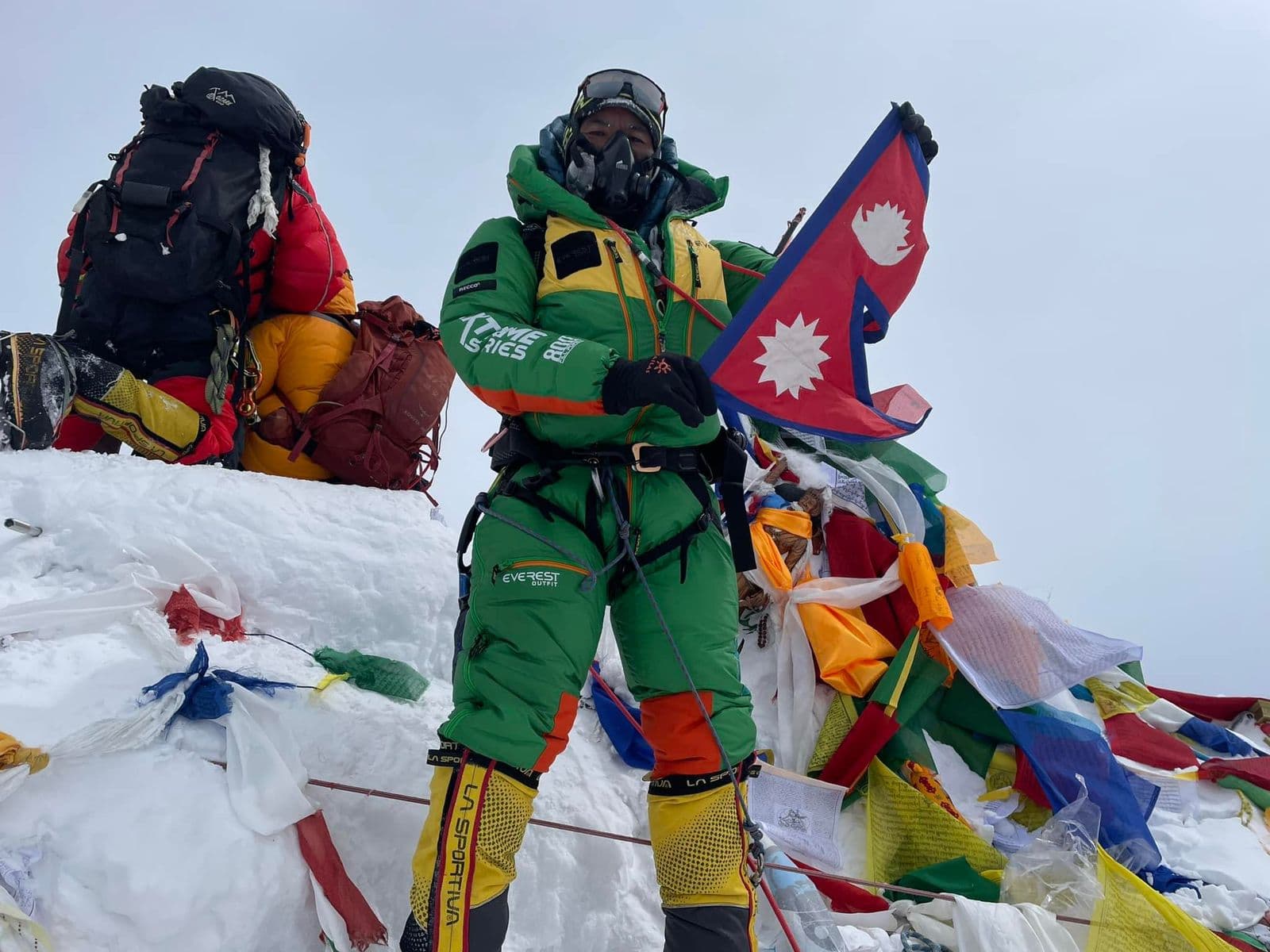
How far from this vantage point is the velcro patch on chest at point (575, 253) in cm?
243

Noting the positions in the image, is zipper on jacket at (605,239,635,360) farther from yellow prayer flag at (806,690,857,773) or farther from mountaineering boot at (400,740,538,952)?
yellow prayer flag at (806,690,857,773)

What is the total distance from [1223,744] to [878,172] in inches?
170

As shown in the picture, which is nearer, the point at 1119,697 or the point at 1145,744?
the point at 1145,744

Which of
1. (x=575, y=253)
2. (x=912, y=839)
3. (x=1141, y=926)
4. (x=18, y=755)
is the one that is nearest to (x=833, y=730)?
(x=912, y=839)

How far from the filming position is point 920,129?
8.61ft

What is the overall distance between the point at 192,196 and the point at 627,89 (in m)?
2.80

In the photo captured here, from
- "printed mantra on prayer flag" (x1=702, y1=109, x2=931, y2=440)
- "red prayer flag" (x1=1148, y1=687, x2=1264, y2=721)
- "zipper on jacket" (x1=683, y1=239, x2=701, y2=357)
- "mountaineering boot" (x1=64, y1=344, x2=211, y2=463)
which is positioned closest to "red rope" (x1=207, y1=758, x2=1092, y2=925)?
"printed mantra on prayer flag" (x1=702, y1=109, x2=931, y2=440)

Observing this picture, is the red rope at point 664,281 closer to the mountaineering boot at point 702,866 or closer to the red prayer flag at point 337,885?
the mountaineering boot at point 702,866

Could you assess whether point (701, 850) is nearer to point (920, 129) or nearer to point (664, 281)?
point (664, 281)

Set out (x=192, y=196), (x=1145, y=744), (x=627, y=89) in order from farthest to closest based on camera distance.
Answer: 1. (x=1145, y=744)
2. (x=192, y=196)
3. (x=627, y=89)

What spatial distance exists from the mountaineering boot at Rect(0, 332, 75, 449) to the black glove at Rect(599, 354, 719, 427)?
308 centimetres

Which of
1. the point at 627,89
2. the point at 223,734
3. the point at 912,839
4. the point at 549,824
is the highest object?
the point at 627,89

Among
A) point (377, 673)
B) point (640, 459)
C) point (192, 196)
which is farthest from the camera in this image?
point (192, 196)

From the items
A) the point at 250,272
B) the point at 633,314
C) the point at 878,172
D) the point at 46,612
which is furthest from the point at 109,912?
the point at 250,272
